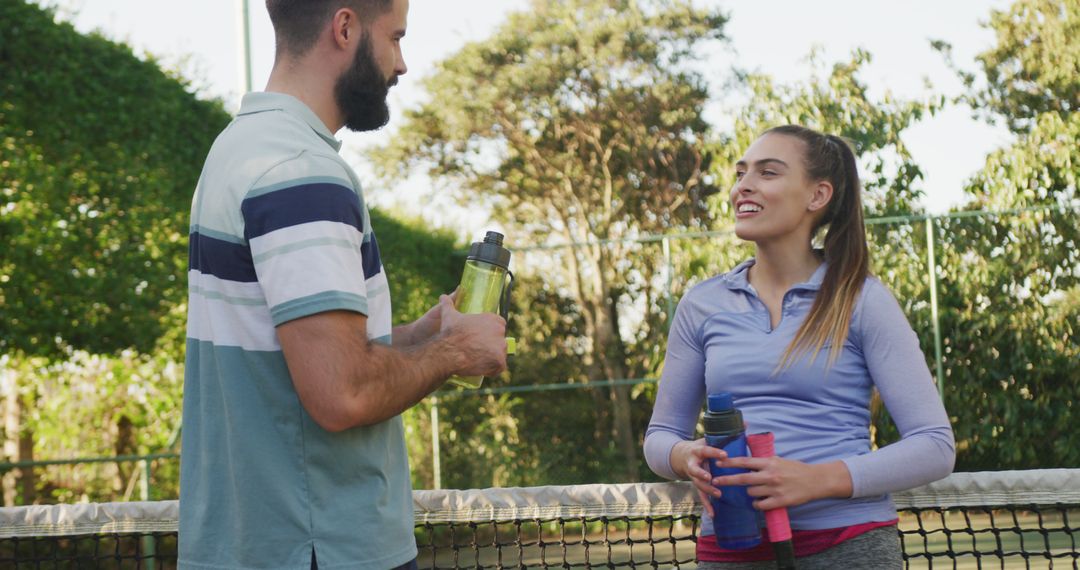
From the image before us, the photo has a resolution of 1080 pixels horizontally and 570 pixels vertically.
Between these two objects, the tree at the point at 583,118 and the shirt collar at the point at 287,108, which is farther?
the tree at the point at 583,118

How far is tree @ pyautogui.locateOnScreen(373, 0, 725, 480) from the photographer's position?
1703 cm

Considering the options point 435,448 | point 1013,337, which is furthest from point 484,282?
point 435,448

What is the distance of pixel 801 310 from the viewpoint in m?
2.23

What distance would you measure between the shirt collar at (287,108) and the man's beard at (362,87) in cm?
6

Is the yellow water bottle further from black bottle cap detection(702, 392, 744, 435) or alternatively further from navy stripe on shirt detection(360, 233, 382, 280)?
black bottle cap detection(702, 392, 744, 435)

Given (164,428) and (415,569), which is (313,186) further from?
(164,428)

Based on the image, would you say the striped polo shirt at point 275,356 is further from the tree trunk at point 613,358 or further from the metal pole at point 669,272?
the tree trunk at point 613,358

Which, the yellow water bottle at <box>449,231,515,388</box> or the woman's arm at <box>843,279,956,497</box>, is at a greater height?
the yellow water bottle at <box>449,231,515,388</box>

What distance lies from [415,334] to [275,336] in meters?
0.47

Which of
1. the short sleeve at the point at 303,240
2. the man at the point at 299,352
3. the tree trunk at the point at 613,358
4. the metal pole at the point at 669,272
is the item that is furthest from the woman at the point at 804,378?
the tree trunk at the point at 613,358

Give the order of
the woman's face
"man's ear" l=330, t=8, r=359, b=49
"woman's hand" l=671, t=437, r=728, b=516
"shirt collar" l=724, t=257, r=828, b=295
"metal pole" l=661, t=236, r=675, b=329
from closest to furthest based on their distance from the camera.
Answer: "man's ear" l=330, t=8, r=359, b=49 < "woman's hand" l=671, t=437, r=728, b=516 < "shirt collar" l=724, t=257, r=828, b=295 < the woman's face < "metal pole" l=661, t=236, r=675, b=329

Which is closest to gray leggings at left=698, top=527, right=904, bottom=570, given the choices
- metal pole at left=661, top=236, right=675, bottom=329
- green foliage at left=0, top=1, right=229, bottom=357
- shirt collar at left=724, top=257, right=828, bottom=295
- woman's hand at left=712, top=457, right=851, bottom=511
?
woman's hand at left=712, top=457, right=851, bottom=511

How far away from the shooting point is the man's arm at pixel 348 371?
165 cm

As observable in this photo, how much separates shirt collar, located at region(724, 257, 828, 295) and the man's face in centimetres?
79
